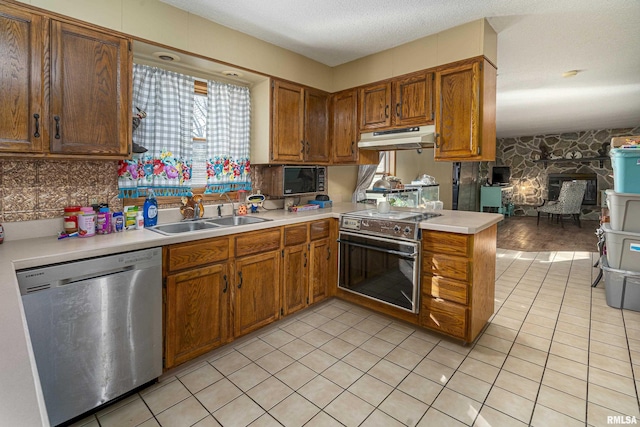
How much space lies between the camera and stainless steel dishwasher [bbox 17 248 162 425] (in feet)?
5.03

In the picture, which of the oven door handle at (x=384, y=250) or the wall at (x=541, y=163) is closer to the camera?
the oven door handle at (x=384, y=250)

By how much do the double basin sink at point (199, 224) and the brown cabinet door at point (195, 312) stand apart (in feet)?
1.17

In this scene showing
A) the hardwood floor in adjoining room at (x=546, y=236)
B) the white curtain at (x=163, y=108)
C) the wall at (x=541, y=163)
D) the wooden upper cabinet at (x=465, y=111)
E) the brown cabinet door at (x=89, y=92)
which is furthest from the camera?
the wall at (x=541, y=163)

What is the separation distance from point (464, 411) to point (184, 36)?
3.06m

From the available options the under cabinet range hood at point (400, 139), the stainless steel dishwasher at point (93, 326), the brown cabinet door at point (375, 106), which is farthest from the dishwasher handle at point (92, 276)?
the brown cabinet door at point (375, 106)

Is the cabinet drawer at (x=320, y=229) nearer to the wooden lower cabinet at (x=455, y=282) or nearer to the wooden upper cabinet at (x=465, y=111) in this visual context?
the wooden lower cabinet at (x=455, y=282)

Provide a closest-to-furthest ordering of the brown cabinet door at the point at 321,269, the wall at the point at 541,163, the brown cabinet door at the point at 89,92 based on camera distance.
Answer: the brown cabinet door at the point at 89,92, the brown cabinet door at the point at 321,269, the wall at the point at 541,163

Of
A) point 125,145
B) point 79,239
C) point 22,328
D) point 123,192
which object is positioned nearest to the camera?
point 22,328

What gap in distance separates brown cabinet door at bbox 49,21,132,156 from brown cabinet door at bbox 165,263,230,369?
0.94 m

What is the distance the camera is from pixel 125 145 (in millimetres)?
2102

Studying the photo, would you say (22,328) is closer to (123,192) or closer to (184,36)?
(123,192)

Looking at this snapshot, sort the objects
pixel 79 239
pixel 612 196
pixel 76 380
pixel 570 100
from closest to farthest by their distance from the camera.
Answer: pixel 76 380 < pixel 79 239 < pixel 612 196 < pixel 570 100

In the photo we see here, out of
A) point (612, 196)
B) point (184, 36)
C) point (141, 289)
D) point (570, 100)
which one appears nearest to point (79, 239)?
point (141, 289)

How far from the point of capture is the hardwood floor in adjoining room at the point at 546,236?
5.85 meters
